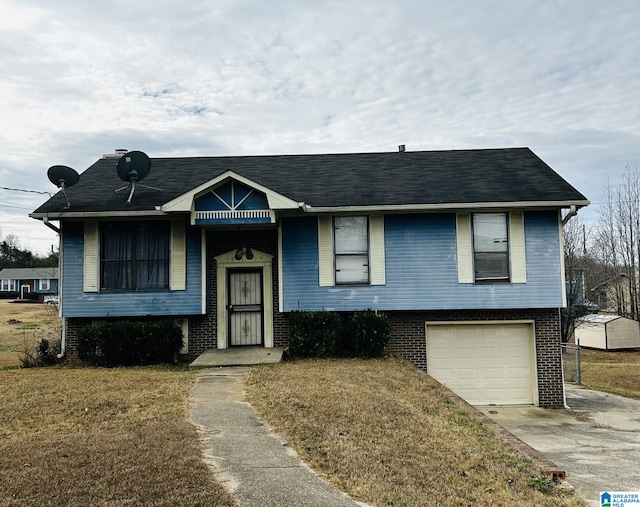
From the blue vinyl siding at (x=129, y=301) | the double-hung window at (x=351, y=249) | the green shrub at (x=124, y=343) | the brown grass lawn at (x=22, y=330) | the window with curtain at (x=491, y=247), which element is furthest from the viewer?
the brown grass lawn at (x=22, y=330)

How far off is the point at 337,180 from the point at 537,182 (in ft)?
17.0

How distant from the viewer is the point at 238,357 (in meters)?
12.4

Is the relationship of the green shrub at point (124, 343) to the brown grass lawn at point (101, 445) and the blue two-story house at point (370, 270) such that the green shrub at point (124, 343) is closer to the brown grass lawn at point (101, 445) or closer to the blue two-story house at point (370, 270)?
the blue two-story house at point (370, 270)

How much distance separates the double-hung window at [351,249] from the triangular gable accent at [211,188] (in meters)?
1.64

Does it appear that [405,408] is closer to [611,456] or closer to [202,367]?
[611,456]

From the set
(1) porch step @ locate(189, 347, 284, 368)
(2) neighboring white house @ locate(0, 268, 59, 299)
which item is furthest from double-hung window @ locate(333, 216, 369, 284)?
(2) neighboring white house @ locate(0, 268, 59, 299)

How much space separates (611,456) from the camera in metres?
8.83

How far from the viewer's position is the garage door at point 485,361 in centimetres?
1371

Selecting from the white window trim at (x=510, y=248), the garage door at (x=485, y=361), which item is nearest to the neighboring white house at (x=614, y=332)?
the garage door at (x=485, y=361)

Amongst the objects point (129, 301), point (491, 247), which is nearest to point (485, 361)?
point (491, 247)

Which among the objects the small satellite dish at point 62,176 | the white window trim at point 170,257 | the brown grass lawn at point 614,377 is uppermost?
the small satellite dish at point 62,176

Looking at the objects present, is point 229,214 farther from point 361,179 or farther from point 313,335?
point 361,179

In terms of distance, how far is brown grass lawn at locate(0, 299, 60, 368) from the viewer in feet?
62.4

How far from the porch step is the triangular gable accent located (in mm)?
3406
